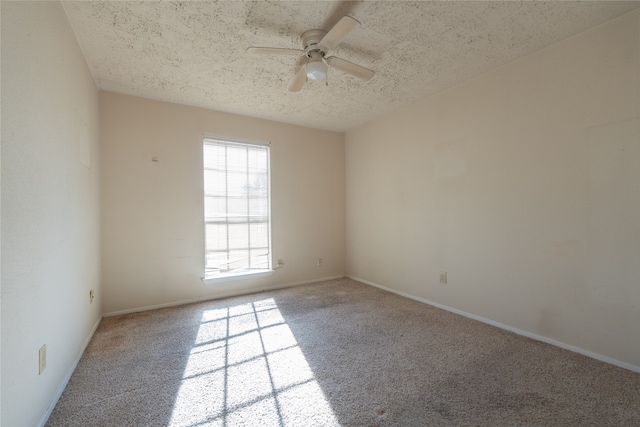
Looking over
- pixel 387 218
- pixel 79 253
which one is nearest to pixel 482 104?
pixel 387 218

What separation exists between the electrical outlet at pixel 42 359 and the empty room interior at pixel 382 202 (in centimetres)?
3

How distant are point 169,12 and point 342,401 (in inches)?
113

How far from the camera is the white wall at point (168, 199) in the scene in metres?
3.13

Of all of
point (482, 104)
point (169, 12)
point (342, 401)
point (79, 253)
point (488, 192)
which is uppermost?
point (169, 12)

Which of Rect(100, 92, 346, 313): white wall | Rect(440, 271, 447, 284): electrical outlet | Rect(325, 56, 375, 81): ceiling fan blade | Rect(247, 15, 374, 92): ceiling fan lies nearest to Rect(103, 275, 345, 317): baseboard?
Rect(100, 92, 346, 313): white wall

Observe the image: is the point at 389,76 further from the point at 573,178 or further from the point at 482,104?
the point at 573,178

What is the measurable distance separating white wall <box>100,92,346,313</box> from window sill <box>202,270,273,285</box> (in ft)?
0.24

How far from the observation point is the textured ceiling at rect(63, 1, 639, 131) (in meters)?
1.89

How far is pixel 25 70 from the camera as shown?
4.44ft

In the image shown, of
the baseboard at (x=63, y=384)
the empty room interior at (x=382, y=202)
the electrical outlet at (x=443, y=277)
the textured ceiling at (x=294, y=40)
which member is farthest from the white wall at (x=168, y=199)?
the electrical outlet at (x=443, y=277)

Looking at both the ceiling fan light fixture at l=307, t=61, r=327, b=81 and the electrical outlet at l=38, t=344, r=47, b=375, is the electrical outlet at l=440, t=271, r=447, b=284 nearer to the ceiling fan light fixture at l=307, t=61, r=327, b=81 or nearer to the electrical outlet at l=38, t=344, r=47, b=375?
the ceiling fan light fixture at l=307, t=61, r=327, b=81

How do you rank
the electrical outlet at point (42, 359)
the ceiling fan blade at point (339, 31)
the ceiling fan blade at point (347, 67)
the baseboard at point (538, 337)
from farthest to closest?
the ceiling fan blade at point (347, 67), the baseboard at point (538, 337), the ceiling fan blade at point (339, 31), the electrical outlet at point (42, 359)

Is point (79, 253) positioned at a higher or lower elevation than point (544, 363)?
higher

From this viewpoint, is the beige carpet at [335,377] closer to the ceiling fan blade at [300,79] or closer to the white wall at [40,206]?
the white wall at [40,206]
